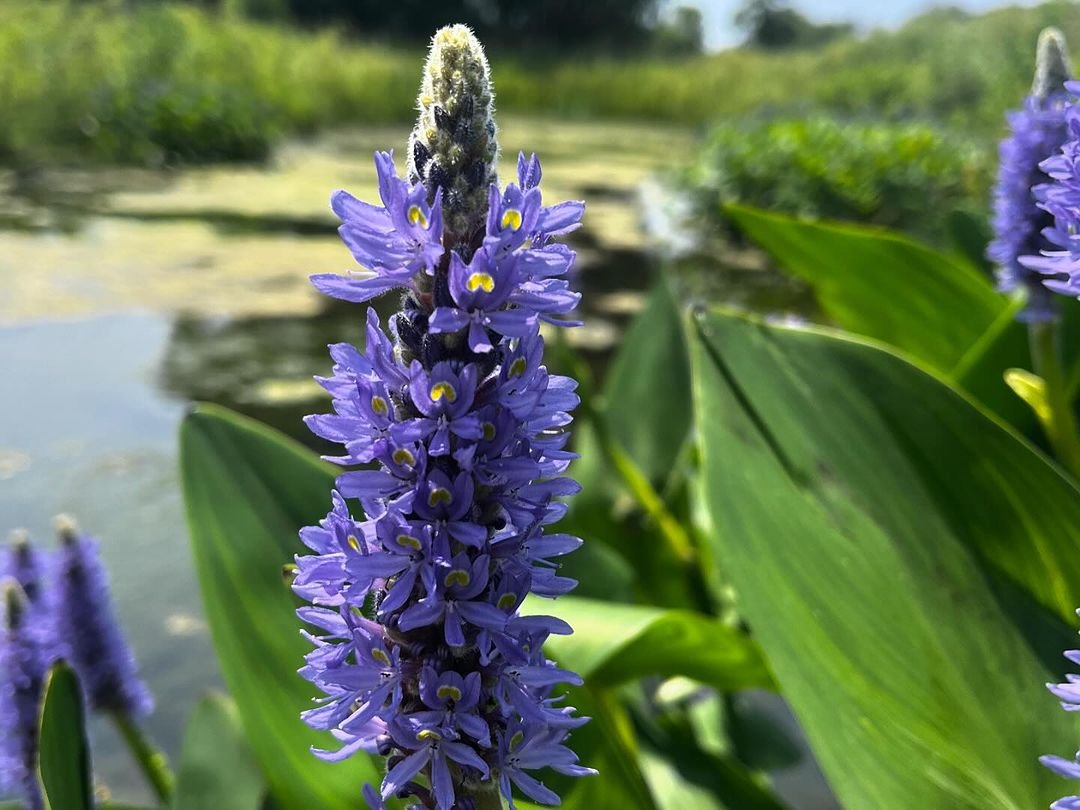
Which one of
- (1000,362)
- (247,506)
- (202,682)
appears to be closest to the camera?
(247,506)

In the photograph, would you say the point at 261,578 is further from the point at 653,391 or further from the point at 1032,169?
the point at 653,391

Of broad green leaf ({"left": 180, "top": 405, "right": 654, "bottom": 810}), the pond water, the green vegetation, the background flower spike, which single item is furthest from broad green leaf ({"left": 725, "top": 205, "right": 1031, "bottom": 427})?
the green vegetation

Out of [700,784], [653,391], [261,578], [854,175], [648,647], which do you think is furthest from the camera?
[854,175]

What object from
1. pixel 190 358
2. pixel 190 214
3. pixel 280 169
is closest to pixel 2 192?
pixel 190 214

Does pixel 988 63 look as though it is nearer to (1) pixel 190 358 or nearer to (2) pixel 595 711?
(1) pixel 190 358

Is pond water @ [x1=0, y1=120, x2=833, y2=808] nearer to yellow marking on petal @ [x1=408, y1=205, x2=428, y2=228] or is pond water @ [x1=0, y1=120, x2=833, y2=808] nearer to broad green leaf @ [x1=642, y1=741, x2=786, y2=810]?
broad green leaf @ [x1=642, y1=741, x2=786, y2=810]

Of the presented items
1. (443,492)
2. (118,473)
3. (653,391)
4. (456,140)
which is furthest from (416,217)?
(118,473)

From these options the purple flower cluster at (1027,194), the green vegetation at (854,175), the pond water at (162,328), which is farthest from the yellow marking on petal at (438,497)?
the green vegetation at (854,175)
